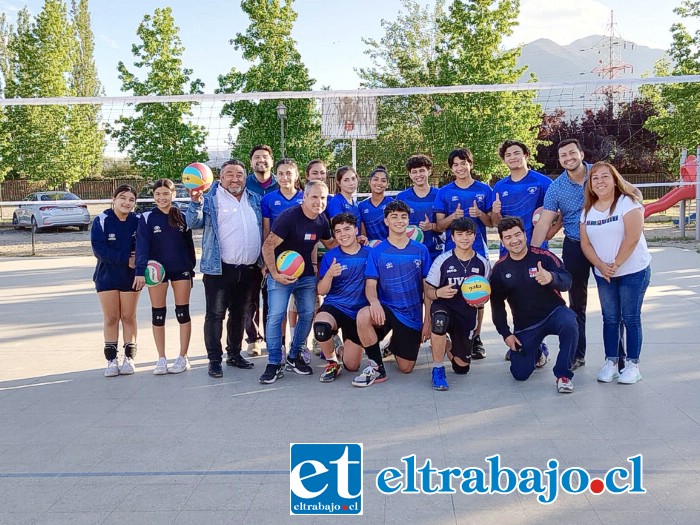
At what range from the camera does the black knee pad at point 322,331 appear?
4.96 metres

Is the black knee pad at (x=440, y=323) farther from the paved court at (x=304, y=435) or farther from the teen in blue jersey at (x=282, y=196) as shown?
the teen in blue jersey at (x=282, y=196)

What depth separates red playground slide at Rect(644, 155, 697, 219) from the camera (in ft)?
50.4

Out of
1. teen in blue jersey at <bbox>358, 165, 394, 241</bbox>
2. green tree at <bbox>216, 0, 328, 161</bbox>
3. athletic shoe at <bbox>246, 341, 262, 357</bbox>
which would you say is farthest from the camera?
green tree at <bbox>216, 0, 328, 161</bbox>

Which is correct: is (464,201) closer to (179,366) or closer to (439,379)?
(439,379)

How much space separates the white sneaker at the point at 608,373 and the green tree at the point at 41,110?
23835 mm

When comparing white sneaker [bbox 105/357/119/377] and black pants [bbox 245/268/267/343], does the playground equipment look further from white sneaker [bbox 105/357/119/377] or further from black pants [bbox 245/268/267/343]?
white sneaker [bbox 105/357/119/377]

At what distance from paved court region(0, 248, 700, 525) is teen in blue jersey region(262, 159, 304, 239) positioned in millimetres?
1235

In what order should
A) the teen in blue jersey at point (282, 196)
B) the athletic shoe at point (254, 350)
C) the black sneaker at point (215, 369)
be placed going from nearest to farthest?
the black sneaker at point (215, 369)
the teen in blue jersey at point (282, 196)
the athletic shoe at point (254, 350)

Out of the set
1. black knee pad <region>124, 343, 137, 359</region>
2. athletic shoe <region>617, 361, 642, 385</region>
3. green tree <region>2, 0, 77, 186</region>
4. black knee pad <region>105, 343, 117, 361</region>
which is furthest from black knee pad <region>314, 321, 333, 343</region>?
green tree <region>2, 0, 77, 186</region>

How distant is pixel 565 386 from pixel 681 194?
12.6m

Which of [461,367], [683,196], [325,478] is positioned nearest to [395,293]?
[461,367]

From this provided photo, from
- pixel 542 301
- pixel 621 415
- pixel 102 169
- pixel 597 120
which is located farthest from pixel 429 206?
pixel 102 169

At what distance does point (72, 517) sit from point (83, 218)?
18779 mm

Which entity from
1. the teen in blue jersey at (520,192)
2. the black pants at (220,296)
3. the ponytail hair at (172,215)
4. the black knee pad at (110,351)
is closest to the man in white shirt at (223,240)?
the black pants at (220,296)
